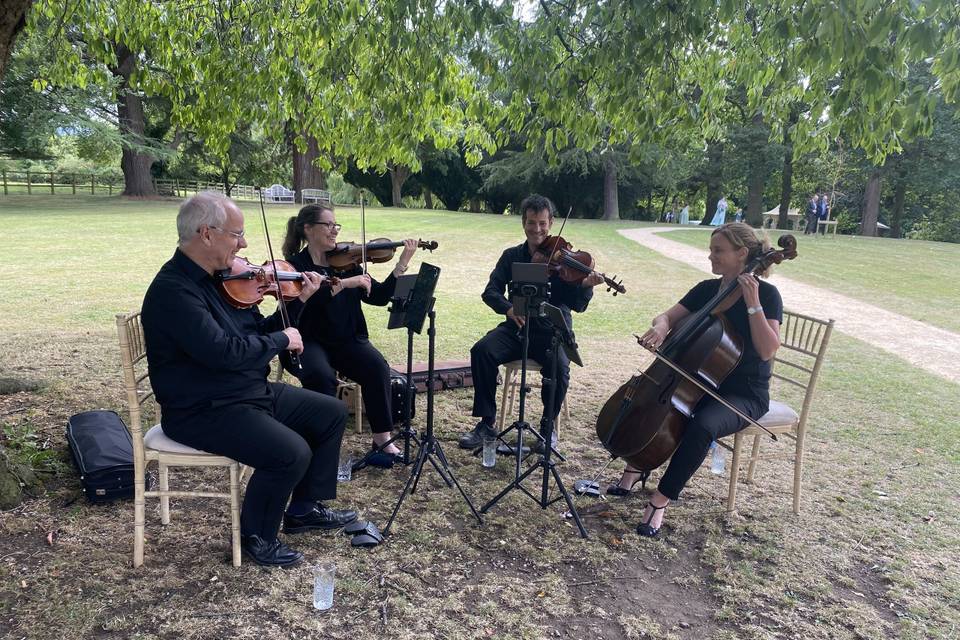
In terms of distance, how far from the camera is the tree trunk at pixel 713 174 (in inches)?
1160

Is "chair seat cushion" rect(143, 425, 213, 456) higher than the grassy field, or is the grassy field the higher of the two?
"chair seat cushion" rect(143, 425, 213, 456)

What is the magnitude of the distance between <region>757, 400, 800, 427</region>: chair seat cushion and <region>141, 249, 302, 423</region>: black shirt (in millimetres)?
2692

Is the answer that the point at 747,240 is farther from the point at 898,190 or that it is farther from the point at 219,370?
the point at 898,190

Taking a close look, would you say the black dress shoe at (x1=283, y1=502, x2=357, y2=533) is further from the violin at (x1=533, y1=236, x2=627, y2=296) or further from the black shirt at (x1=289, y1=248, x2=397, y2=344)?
the violin at (x1=533, y1=236, x2=627, y2=296)

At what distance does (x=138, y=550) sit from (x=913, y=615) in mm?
3533

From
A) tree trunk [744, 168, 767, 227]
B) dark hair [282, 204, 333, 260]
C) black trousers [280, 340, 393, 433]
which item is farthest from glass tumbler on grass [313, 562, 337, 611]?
tree trunk [744, 168, 767, 227]

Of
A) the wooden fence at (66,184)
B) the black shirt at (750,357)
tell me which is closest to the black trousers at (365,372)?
the black shirt at (750,357)

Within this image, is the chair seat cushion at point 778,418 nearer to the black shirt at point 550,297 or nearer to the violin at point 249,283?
the black shirt at point 550,297

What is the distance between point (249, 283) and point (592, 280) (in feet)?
7.52

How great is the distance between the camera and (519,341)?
14.9 ft

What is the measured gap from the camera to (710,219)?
3653cm

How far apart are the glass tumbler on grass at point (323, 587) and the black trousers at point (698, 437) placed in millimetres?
1818

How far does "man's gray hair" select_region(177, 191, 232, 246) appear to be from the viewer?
2.68 meters

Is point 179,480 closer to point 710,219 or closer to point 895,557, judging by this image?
point 895,557
